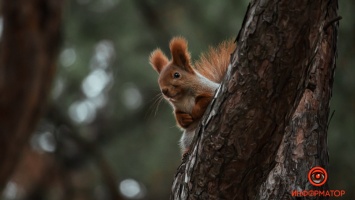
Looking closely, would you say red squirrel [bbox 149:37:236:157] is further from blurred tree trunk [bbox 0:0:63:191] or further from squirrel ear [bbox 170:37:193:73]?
blurred tree trunk [bbox 0:0:63:191]

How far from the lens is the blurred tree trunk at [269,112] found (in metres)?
2.40

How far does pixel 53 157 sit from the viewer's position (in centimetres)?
763

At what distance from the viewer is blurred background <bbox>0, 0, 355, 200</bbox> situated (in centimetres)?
607

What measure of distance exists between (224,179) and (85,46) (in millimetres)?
4624

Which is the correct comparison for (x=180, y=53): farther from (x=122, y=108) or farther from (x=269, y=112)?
(x=122, y=108)

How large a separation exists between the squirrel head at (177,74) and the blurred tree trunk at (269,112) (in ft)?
1.27

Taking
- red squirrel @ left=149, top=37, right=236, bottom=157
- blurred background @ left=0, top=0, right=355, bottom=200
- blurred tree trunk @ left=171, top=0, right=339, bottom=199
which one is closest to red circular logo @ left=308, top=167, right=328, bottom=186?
blurred tree trunk @ left=171, top=0, right=339, bottom=199

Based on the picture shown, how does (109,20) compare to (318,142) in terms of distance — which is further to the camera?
(109,20)

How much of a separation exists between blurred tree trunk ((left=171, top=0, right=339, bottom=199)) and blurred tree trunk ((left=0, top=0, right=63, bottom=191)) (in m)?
1.81

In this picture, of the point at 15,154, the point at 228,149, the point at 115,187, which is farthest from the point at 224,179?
the point at 115,187

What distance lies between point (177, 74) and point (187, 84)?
2.7 inches

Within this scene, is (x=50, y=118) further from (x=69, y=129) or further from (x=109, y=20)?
(x=109, y=20)

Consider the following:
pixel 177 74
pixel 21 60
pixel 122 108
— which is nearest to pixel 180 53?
pixel 177 74

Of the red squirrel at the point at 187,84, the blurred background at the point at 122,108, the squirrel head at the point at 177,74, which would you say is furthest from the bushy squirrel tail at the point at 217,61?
the blurred background at the point at 122,108
